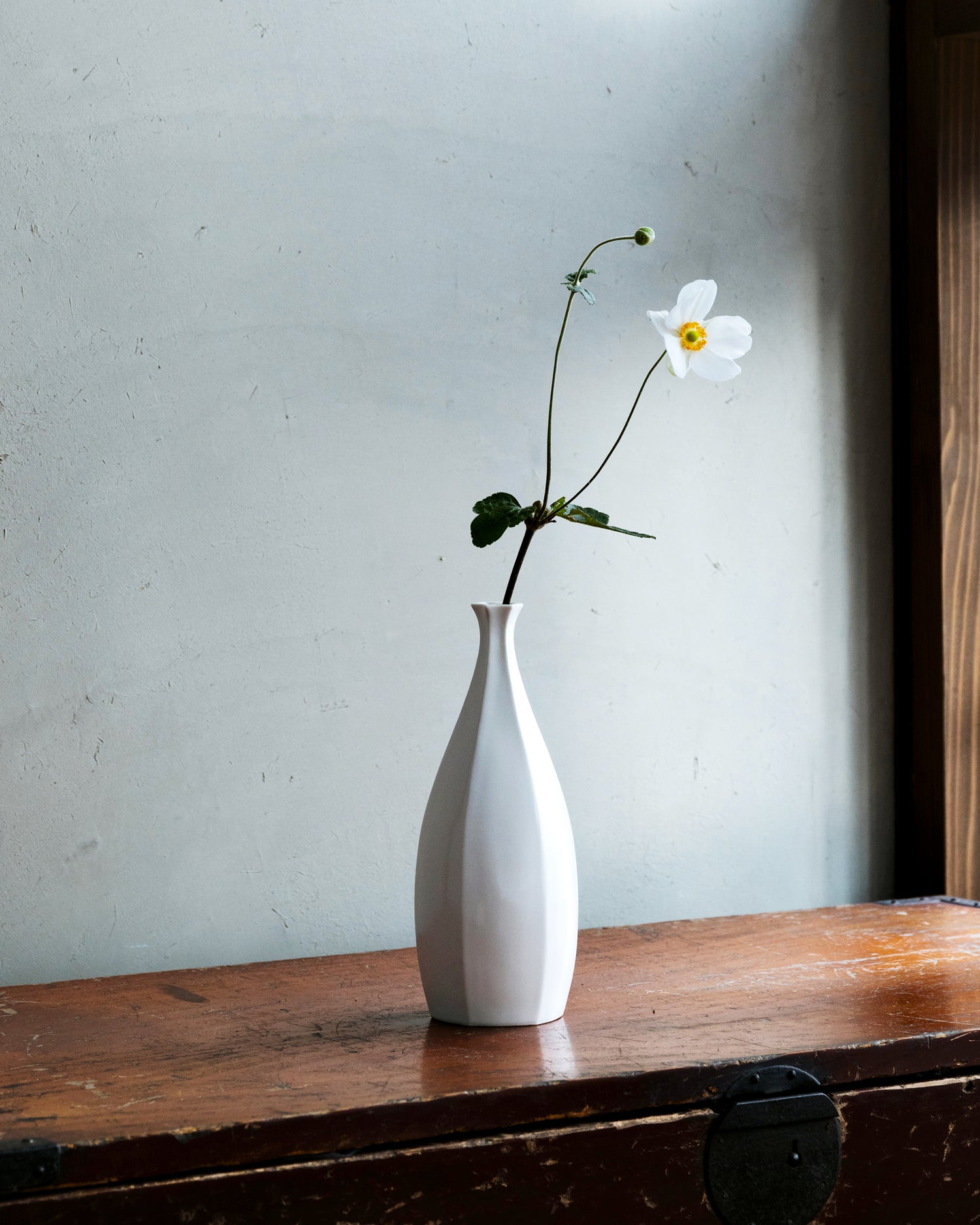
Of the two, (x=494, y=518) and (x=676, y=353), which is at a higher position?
(x=676, y=353)

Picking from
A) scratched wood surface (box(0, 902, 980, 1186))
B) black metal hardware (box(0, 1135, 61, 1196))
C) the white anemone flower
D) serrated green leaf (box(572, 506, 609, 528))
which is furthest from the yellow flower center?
black metal hardware (box(0, 1135, 61, 1196))

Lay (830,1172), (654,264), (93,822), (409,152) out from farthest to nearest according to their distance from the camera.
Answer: (654,264)
(409,152)
(93,822)
(830,1172)

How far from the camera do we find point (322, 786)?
1223 millimetres

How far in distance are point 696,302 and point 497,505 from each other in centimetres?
26

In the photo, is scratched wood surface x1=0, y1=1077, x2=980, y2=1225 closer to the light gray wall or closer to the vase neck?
the vase neck

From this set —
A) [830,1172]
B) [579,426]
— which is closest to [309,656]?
[579,426]

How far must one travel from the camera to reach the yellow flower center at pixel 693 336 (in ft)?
3.14

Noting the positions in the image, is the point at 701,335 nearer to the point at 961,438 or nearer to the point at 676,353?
the point at 676,353

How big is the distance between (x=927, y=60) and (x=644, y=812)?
1.11m

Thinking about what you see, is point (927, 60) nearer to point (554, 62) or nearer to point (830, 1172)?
point (554, 62)

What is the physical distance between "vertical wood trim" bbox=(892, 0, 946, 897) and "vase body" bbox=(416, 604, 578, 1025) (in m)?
0.77

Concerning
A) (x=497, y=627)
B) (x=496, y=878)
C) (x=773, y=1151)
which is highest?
(x=497, y=627)

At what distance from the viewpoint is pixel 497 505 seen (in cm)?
94

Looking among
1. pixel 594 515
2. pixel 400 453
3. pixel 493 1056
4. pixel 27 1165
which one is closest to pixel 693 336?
pixel 594 515
